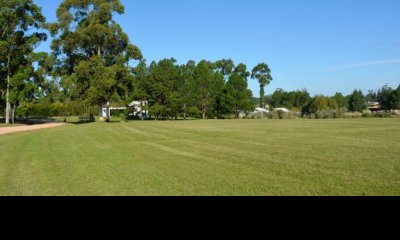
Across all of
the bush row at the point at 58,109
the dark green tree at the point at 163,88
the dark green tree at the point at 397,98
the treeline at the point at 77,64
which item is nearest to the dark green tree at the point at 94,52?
the treeline at the point at 77,64

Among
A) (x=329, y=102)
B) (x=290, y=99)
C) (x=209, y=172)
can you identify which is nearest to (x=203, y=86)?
(x=329, y=102)

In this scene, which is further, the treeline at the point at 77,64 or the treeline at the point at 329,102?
the treeline at the point at 329,102

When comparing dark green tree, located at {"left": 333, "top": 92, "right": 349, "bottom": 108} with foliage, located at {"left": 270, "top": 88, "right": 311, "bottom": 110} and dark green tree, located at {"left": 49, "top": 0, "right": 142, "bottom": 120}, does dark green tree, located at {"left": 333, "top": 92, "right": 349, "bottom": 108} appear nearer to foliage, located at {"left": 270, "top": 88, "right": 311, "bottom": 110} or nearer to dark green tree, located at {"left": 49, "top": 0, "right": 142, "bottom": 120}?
foliage, located at {"left": 270, "top": 88, "right": 311, "bottom": 110}

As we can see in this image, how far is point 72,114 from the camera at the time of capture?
3590 inches

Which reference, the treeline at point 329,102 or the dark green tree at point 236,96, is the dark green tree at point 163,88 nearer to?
the dark green tree at point 236,96

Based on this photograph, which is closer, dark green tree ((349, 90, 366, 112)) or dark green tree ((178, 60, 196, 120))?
dark green tree ((178, 60, 196, 120))

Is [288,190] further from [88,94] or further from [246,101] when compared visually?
[246,101]

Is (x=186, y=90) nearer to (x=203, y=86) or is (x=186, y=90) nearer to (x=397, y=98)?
(x=203, y=86)

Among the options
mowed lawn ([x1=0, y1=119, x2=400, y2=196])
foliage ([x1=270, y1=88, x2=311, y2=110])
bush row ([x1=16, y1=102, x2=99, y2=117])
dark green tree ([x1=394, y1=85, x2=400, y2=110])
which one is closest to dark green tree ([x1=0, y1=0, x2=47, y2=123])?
mowed lawn ([x1=0, y1=119, x2=400, y2=196])

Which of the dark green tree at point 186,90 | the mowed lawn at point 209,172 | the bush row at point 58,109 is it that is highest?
the dark green tree at point 186,90

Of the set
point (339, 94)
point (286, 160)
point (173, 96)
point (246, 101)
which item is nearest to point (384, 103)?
point (339, 94)

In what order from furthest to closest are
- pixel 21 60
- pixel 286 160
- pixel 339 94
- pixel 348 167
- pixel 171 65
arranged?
pixel 339 94 → pixel 171 65 → pixel 21 60 → pixel 286 160 → pixel 348 167
